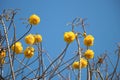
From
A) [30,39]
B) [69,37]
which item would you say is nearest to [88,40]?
[69,37]

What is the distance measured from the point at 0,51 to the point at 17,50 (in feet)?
0.84

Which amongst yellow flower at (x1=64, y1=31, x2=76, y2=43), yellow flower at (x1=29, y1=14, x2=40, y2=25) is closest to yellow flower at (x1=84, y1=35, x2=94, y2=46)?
yellow flower at (x1=64, y1=31, x2=76, y2=43)

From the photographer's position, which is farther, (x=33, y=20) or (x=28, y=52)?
(x=33, y=20)

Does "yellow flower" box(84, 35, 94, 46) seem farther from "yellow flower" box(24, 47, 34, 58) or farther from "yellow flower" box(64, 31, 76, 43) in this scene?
"yellow flower" box(24, 47, 34, 58)

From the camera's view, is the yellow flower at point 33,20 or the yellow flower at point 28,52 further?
the yellow flower at point 33,20

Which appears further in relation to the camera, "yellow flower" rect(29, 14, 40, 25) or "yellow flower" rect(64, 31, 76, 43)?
"yellow flower" rect(29, 14, 40, 25)

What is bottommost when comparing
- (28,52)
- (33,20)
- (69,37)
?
(28,52)

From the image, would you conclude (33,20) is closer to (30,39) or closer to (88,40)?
(30,39)

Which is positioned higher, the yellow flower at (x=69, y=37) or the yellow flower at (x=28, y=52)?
the yellow flower at (x=69, y=37)

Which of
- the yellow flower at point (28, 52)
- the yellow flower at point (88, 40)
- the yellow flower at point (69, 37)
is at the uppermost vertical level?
the yellow flower at point (69, 37)

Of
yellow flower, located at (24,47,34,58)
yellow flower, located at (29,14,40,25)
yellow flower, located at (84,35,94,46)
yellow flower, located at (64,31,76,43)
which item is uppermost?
yellow flower, located at (29,14,40,25)

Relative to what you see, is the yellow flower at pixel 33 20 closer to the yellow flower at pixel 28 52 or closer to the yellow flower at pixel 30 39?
the yellow flower at pixel 30 39

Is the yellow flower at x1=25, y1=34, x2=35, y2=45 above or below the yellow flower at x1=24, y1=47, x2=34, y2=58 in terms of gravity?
above

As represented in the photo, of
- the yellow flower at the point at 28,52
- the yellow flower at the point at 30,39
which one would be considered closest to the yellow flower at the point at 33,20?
the yellow flower at the point at 30,39
